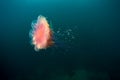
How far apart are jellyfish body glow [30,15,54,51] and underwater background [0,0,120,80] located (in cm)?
7

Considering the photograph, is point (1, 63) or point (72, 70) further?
point (1, 63)

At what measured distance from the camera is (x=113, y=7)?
10.7ft

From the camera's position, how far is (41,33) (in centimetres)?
342

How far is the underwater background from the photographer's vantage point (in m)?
3.25

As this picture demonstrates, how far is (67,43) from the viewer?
10.9 ft

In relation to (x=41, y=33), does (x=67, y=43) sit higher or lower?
lower

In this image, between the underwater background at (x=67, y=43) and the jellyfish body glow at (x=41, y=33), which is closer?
the underwater background at (x=67, y=43)

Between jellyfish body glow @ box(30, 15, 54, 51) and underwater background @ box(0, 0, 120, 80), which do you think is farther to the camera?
jellyfish body glow @ box(30, 15, 54, 51)

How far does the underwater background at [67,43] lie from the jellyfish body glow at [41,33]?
0.22ft

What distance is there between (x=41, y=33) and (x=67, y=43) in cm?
44

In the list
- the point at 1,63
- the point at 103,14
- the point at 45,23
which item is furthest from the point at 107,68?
the point at 1,63

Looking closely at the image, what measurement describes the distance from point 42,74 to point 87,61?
2.38 ft

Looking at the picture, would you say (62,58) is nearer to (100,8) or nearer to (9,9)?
(100,8)

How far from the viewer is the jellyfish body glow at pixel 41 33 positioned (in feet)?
11.1
